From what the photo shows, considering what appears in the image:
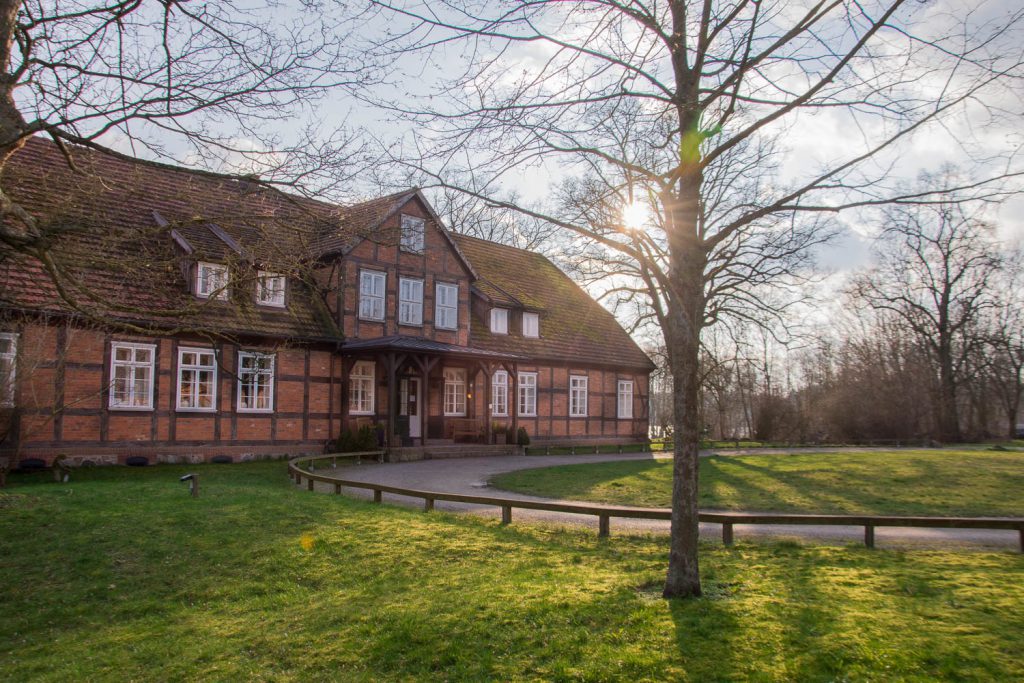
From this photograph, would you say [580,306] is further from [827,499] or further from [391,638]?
[391,638]

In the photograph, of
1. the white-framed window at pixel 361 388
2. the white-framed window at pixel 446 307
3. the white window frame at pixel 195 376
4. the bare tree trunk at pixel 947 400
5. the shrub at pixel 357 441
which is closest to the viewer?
the white window frame at pixel 195 376

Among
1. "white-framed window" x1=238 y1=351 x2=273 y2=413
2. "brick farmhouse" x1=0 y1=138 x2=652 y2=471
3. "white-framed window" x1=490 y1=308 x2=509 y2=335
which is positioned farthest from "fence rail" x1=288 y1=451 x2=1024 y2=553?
"white-framed window" x1=490 y1=308 x2=509 y2=335

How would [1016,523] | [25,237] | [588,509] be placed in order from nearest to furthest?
1. [25,237]
2. [1016,523]
3. [588,509]

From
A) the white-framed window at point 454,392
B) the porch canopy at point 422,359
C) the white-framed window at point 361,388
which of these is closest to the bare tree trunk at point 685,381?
the porch canopy at point 422,359

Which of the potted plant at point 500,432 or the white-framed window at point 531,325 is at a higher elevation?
the white-framed window at point 531,325

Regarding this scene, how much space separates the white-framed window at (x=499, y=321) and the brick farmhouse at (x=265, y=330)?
3.4 inches

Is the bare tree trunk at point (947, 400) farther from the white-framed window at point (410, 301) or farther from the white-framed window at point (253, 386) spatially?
the white-framed window at point (253, 386)

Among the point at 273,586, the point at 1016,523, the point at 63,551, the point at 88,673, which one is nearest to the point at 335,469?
the point at 63,551

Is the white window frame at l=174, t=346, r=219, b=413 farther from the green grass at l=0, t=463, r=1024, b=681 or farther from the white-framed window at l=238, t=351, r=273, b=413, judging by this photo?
the green grass at l=0, t=463, r=1024, b=681

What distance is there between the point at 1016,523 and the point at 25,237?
1160cm

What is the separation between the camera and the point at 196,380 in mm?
19500

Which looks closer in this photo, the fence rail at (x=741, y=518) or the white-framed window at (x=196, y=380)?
the fence rail at (x=741, y=518)

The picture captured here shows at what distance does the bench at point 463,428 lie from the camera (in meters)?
26.1

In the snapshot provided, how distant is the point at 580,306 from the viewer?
34.0 m
